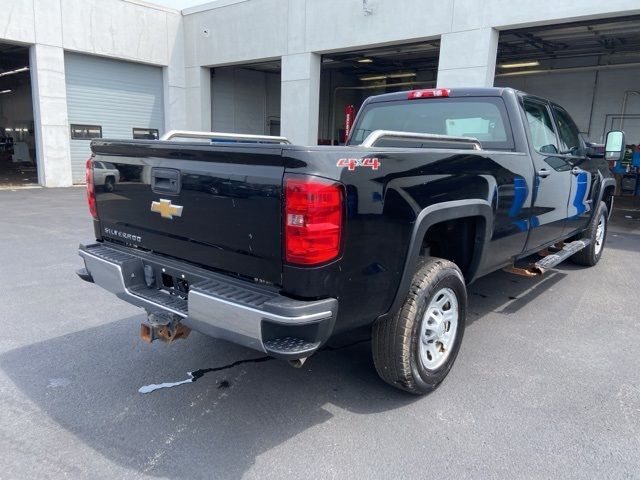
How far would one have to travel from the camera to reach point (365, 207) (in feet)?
7.89

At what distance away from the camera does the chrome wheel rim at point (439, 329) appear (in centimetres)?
310

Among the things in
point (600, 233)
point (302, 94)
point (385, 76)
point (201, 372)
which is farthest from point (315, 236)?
point (385, 76)

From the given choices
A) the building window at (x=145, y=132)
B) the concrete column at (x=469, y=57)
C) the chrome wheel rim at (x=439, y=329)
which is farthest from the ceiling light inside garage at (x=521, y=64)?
the chrome wheel rim at (x=439, y=329)

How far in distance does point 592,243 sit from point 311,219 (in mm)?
5512

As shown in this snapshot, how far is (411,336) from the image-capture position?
2.85 m

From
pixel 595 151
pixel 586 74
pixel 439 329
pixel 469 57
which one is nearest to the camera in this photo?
pixel 439 329

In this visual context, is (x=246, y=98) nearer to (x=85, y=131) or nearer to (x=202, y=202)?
(x=85, y=131)

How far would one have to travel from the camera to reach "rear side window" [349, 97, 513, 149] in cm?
419

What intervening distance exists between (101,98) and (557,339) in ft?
54.5

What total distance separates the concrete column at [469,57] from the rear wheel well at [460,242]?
935cm

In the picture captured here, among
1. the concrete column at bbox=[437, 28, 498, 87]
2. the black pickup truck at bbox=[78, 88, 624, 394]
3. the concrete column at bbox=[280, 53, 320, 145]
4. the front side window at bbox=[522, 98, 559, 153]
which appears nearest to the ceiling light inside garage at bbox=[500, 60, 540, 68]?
the concrete column at bbox=[437, 28, 498, 87]

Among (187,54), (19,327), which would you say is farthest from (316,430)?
(187,54)

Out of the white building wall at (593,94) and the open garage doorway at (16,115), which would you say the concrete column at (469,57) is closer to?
Result: the white building wall at (593,94)

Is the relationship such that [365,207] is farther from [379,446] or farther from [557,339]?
[557,339]
